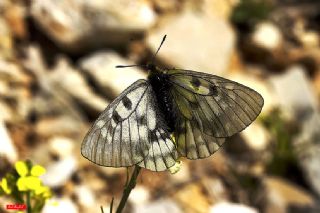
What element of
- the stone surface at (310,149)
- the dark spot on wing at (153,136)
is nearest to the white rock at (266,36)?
the stone surface at (310,149)

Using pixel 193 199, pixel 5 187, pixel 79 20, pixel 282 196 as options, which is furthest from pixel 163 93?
pixel 79 20

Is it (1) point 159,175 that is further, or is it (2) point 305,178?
(2) point 305,178

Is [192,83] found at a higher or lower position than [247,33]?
lower

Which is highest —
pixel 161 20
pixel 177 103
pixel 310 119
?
pixel 161 20

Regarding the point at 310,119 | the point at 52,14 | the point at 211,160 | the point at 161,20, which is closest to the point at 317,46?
the point at 310,119

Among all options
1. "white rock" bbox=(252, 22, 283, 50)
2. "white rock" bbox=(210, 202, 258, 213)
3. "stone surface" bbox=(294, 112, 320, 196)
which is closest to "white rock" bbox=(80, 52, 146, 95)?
"white rock" bbox=(210, 202, 258, 213)

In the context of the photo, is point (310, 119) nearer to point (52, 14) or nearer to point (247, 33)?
point (247, 33)

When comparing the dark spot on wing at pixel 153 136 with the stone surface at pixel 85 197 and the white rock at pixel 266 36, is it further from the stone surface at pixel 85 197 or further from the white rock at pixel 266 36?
the white rock at pixel 266 36

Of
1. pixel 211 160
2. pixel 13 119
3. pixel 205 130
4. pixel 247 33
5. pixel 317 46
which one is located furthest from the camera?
pixel 317 46
